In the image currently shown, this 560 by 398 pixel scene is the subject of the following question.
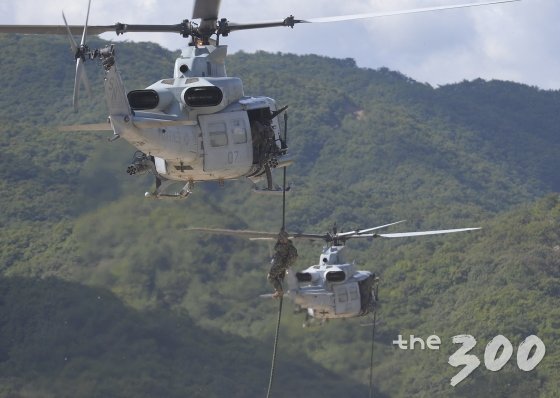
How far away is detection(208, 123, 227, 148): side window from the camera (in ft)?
117

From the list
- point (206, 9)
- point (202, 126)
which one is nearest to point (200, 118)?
point (202, 126)

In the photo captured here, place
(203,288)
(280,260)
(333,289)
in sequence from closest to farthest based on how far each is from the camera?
(280,260)
(333,289)
(203,288)

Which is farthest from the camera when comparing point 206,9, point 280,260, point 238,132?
point 206,9

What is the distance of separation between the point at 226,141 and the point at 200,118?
735mm

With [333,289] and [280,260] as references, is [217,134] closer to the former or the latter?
[280,260]

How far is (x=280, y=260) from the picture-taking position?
33.9 meters

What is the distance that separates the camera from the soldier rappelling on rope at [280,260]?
111 ft

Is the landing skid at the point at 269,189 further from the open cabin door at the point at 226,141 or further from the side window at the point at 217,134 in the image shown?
the side window at the point at 217,134

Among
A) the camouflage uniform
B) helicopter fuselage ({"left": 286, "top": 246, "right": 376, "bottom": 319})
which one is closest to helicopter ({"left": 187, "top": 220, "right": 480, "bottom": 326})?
helicopter fuselage ({"left": 286, "top": 246, "right": 376, "bottom": 319})

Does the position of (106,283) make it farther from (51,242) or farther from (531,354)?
(531,354)

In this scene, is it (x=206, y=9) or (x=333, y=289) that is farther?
(x=333, y=289)

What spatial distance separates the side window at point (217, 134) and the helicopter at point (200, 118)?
0.02 meters

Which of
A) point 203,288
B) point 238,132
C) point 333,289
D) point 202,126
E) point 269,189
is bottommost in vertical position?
point 203,288

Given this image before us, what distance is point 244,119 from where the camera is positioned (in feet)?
119
